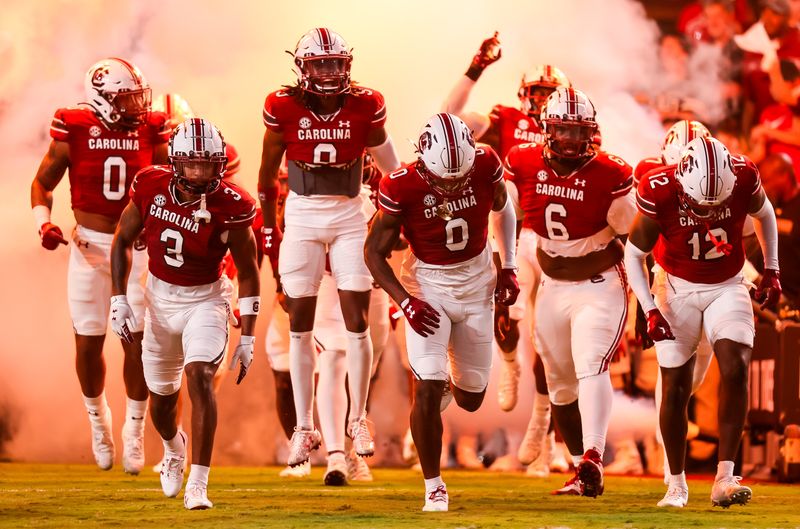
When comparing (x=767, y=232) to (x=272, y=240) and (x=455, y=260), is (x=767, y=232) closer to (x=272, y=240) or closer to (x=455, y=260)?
(x=455, y=260)

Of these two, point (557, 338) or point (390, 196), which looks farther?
point (557, 338)

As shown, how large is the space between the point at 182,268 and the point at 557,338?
→ 1679 mm

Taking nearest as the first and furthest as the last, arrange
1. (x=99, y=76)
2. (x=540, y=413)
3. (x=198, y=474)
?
1. (x=198, y=474)
2. (x=99, y=76)
3. (x=540, y=413)

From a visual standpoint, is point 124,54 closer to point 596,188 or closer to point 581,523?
point 596,188

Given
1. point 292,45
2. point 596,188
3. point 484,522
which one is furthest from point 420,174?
point 292,45

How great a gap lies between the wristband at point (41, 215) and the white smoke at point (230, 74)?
1204mm

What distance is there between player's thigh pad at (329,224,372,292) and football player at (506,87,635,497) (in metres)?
0.79

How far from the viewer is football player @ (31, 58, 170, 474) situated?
23.6 ft

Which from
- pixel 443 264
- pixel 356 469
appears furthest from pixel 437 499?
pixel 356 469

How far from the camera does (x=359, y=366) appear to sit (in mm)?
6832

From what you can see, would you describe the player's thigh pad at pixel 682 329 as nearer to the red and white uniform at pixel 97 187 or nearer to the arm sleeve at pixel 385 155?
the arm sleeve at pixel 385 155

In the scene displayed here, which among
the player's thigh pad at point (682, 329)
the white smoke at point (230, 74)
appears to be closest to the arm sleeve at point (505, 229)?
the player's thigh pad at point (682, 329)

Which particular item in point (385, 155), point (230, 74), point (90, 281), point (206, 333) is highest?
point (230, 74)

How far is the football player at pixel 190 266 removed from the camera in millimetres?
5793
